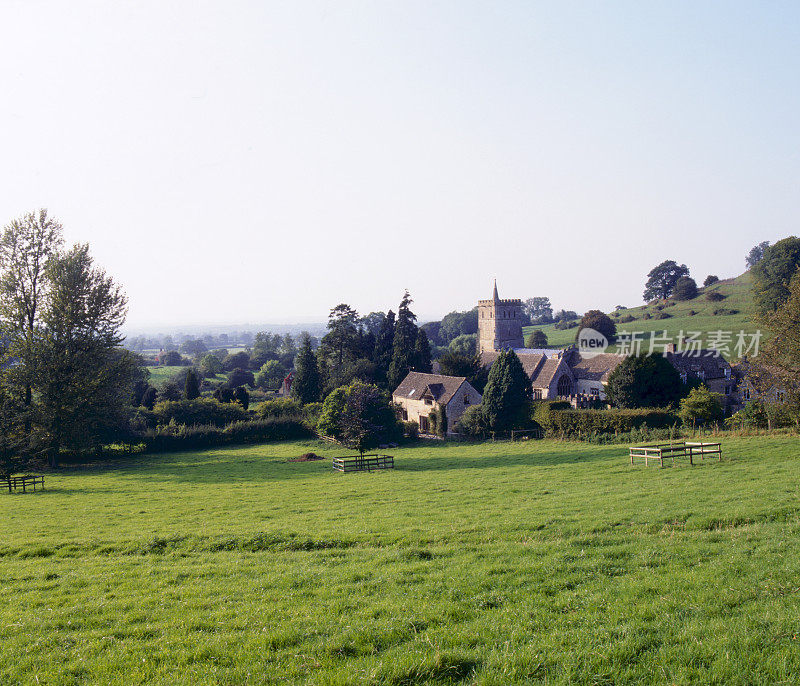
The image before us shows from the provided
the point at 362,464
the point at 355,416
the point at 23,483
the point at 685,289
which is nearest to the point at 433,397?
the point at 355,416

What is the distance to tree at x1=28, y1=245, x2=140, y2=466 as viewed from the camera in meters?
44.0

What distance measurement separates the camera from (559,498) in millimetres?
20703

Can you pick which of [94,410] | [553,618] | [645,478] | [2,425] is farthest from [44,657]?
[94,410]

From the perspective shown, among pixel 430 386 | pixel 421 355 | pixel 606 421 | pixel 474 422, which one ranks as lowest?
pixel 474 422

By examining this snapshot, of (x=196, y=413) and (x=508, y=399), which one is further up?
(x=508, y=399)

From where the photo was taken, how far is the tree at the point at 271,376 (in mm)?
124688

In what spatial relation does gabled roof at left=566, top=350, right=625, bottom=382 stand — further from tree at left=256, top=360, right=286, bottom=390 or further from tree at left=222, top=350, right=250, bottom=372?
tree at left=222, top=350, right=250, bottom=372

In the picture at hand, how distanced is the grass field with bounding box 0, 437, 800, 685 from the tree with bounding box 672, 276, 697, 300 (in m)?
129

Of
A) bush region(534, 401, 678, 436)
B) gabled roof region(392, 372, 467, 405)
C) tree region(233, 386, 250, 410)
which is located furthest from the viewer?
tree region(233, 386, 250, 410)

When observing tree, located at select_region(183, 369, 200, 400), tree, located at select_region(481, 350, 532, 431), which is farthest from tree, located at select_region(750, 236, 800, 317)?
tree, located at select_region(183, 369, 200, 400)

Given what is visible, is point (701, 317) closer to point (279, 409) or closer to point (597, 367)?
point (597, 367)

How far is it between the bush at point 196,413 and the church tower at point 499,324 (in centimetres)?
6036

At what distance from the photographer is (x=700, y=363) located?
70562 mm

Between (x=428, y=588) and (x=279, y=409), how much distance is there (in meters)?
61.3
